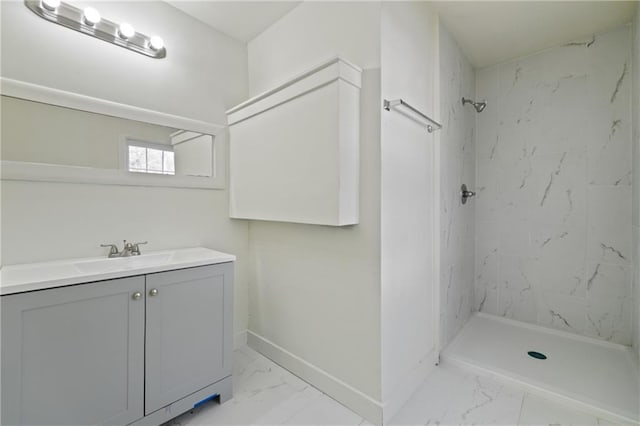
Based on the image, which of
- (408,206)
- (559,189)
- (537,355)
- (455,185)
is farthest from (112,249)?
(559,189)

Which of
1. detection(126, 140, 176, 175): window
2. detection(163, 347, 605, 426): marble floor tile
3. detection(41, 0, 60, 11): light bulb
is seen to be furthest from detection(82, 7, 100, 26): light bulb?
detection(163, 347, 605, 426): marble floor tile

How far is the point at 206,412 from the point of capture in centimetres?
147

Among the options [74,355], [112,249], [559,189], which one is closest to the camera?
[74,355]

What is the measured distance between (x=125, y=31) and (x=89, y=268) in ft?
4.09

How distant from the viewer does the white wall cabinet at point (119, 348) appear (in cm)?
100

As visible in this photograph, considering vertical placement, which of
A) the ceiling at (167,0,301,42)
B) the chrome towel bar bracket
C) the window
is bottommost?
the window

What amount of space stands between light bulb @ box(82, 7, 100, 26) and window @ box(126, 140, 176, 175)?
59cm

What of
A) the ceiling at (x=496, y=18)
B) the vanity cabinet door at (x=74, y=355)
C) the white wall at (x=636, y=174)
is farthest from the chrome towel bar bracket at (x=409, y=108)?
the vanity cabinet door at (x=74, y=355)

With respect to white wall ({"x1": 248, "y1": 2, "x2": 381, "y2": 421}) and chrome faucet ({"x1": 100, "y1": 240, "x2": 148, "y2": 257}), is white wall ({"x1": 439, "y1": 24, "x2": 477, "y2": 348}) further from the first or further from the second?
chrome faucet ({"x1": 100, "y1": 240, "x2": 148, "y2": 257})

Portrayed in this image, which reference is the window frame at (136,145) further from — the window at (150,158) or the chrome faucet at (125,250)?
the chrome faucet at (125,250)

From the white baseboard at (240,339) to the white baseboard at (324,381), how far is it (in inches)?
2.9

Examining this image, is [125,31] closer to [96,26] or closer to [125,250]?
[96,26]

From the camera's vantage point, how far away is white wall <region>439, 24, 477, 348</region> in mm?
1944

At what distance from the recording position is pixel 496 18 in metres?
1.87
